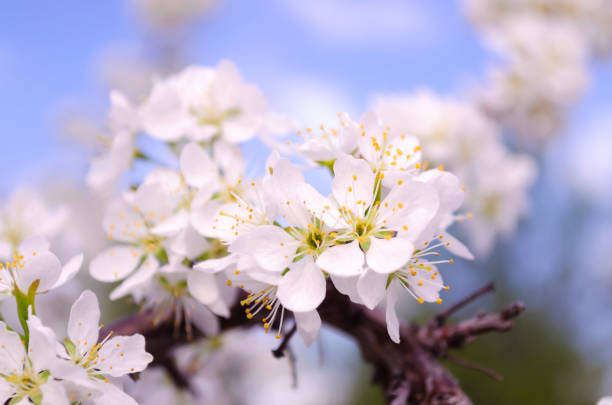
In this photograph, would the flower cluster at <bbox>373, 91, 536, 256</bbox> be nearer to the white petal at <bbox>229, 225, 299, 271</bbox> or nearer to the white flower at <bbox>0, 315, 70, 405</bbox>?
the white petal at <bbox>229, 225, 299, 271</bbox>

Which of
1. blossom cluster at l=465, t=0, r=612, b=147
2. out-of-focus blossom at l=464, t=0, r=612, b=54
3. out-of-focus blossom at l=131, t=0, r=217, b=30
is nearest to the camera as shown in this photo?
blossom cluster at l=465, t=0, r=612, b=147

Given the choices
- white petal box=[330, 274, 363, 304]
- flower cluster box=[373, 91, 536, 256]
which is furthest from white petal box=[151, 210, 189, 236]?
flower cluster box=[373, 91, 536, 256]

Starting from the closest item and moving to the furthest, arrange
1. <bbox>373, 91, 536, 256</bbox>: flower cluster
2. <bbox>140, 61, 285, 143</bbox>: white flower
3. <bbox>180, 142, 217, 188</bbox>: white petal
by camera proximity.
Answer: <bbox>180, 142, 217, 188</bbox>: white petal, <bbox>140, 61, 285, 143</bbox>: white flower, <bbox>373, 91, 536, 256</bbox>: flower cluster

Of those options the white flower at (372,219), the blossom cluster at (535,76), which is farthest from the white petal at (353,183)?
the blossom cluster at (535,76)

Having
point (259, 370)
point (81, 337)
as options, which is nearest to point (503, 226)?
point (259, 370)

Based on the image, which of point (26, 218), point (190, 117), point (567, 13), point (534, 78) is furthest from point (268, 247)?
point (567, 13)

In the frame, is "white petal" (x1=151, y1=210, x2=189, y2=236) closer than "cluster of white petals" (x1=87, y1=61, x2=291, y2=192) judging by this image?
Yes
